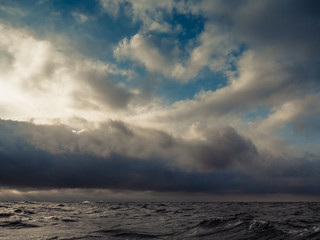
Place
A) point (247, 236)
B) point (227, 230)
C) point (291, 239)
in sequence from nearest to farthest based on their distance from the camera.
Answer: point (291, 239) < point (247, 236) < point (227, 230)

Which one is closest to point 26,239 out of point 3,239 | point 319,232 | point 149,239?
point 3,239

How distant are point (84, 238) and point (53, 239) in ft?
5.72

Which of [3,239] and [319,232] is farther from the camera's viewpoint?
[3,239]

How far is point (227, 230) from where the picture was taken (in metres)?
15.8

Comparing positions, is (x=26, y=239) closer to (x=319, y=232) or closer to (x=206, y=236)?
(x=206, y=236)

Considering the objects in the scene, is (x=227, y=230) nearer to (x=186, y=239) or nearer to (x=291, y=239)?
(x=186, y=239)

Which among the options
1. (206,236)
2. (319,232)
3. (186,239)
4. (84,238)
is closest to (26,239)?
(84,238)

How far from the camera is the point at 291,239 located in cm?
1202

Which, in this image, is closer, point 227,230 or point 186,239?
point 186,239

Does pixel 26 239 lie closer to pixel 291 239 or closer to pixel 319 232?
pixel 291 239

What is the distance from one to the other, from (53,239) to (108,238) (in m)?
3.16

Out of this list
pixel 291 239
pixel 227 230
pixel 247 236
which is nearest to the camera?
pixel 291 239

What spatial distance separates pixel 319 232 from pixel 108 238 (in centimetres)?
1202

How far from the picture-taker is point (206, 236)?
14.4 meters
